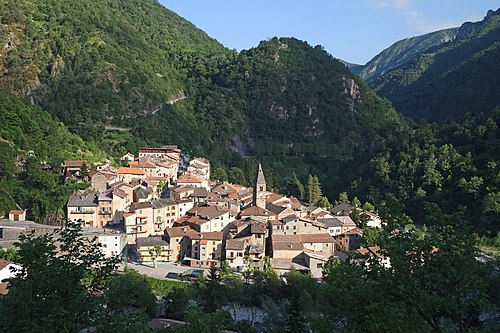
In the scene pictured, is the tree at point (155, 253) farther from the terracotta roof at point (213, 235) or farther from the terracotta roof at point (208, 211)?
the terracotta roof at point (208, 211)

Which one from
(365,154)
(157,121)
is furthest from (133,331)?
(157,121)

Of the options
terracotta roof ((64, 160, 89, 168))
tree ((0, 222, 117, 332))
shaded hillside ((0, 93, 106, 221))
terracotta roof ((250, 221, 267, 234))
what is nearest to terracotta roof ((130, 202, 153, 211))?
shaded hillside ((0, 93, 106, 221))

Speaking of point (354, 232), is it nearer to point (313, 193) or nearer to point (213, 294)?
point (213, 294)

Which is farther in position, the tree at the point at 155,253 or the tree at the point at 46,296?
the tree at the point at 155,253

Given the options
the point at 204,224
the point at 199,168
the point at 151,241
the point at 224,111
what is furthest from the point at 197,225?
the point at 224,111

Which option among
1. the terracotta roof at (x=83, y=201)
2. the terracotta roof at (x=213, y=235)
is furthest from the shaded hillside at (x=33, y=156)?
the terracotta roof at (x=213, y=235)

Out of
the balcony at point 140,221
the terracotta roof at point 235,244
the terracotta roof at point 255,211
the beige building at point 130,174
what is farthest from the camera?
the beige building at point 130,174
